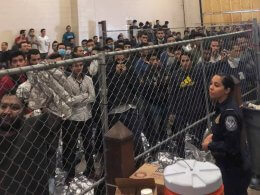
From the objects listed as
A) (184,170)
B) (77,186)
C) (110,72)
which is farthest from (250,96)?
(184,170)

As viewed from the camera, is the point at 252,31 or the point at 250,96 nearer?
the point at 252,31

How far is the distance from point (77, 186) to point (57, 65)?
2026 millimetres

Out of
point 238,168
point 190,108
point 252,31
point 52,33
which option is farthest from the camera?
point 52,33

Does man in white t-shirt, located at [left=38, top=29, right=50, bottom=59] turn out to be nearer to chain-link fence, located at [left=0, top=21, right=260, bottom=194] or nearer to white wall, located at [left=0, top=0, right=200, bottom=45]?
white wall, located at [left=0, top=0, right=200, bottom=45]

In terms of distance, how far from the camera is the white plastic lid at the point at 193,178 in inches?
66.2

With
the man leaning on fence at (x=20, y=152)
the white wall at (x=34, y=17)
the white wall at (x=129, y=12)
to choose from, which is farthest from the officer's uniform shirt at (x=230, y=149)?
the white wall at (x=129, y=12)

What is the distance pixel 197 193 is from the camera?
168cm

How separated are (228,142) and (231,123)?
15 cm

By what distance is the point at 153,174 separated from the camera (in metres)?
2.21

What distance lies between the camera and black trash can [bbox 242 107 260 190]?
3307 millimetres

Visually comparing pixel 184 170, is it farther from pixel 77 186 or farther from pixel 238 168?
pixel 77 186

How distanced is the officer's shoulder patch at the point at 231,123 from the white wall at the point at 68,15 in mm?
10338

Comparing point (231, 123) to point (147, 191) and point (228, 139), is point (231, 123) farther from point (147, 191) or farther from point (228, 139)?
point (147, 191)

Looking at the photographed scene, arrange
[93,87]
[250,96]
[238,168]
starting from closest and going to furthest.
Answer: [238,168], [93,87], [250,96]
